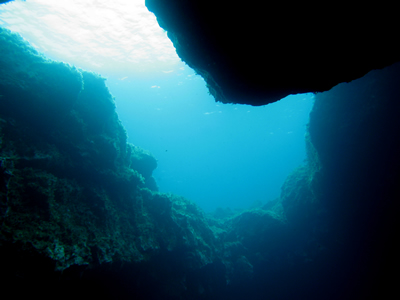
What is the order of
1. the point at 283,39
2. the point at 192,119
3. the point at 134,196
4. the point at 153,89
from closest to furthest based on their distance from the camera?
1. the point at 283,39
2. the point at 134,196
3. the point at 153,89
4. the point at 192,119

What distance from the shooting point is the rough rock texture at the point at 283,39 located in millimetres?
2717

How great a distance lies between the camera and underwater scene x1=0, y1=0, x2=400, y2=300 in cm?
594

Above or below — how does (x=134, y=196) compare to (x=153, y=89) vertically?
below

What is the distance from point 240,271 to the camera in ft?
43.1

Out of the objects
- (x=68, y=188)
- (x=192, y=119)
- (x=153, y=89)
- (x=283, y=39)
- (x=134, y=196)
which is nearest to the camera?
(x=283, y=39)

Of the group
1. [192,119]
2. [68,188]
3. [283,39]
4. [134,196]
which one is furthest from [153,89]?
[283,39]

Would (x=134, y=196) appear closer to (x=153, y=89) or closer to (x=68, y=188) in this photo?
(x=68, y=188)

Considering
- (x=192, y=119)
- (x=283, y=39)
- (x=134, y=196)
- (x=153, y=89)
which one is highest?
(x=192, y=119)

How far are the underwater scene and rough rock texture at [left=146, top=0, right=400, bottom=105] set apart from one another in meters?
2.00

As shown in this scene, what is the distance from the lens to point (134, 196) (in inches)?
405

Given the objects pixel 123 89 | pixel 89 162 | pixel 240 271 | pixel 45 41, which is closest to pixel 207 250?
pixel 240 271

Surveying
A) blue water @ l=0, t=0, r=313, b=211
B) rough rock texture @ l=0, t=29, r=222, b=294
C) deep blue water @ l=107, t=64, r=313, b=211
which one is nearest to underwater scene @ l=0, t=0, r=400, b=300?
rough rock texture @ l=0, t=29, r=222, b=294

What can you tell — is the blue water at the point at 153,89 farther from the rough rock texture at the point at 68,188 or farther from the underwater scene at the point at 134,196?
the rough rock texture at the point at 68,188

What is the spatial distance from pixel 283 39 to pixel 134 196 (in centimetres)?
1010
